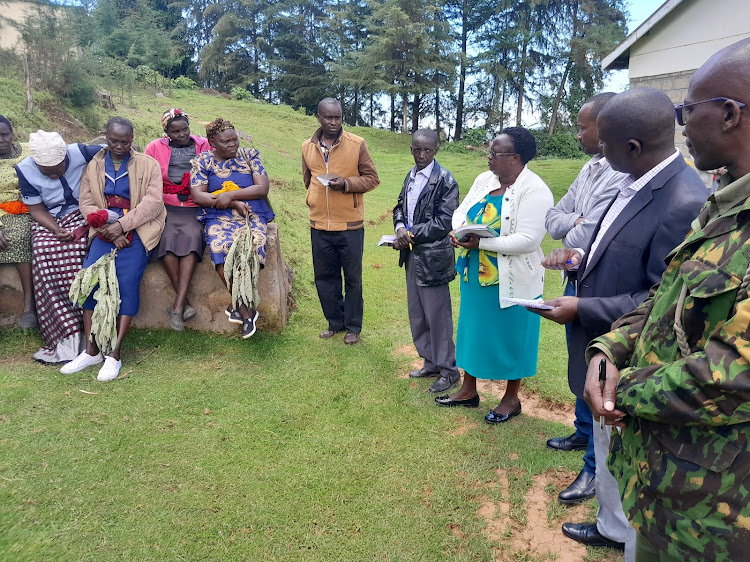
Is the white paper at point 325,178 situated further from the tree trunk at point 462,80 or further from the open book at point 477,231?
the tree trunk at point 462,80

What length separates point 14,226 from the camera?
476cm

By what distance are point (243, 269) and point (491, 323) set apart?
217 centimetres

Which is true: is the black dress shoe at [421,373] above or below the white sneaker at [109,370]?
below

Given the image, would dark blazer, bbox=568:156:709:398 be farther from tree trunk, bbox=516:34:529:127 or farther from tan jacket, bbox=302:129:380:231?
tree trunk, bbox=516:34:529:127

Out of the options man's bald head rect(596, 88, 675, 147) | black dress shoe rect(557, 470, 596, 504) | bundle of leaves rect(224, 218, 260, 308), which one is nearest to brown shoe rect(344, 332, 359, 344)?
bundle of leaves rect(224, 218, 260, 308)

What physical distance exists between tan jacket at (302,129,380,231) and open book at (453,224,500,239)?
1.74m

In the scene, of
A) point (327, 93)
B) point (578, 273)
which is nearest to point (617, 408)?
point (578, 273)

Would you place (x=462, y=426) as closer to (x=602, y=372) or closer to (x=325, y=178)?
(x=602, y=372)

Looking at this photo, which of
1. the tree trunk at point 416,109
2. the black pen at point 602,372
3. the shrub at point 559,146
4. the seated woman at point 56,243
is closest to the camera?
the black pen at point 602,372

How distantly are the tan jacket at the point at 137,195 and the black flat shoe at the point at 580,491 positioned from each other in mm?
3675

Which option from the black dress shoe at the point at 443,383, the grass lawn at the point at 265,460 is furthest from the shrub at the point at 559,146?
the black dress shoe at the point at 443,383

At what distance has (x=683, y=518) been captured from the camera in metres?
1.42

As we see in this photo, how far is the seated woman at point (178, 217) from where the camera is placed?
4.80 meters

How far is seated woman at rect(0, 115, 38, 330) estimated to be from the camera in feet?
15.5
